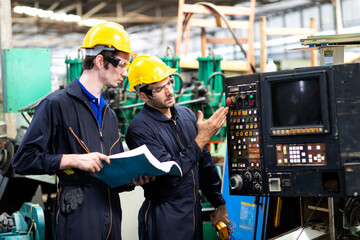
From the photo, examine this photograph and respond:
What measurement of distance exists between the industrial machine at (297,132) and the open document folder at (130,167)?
1.28 feet

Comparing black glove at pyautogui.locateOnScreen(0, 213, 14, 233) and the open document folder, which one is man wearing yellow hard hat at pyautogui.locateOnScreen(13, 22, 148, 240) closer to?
the open document folder

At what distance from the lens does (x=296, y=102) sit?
193 centimetres

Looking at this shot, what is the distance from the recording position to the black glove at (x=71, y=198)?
1847mm

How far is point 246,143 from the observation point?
6.81ft

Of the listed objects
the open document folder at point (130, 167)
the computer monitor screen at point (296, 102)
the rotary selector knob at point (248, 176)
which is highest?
the computer monitor screen at point (296, 102)

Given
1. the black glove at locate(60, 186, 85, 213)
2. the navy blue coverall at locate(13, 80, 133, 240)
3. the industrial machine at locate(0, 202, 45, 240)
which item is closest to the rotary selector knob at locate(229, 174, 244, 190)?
the navy blue coverall at locate(13, 80, 133, 240)

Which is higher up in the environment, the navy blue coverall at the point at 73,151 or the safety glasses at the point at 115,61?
the safety glasses at the point at 115,61

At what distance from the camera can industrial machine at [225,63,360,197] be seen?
5.98 ft

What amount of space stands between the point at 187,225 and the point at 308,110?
0.78 metres

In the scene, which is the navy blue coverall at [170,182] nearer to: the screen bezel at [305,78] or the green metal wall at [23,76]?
the screen bezel at [305,78]

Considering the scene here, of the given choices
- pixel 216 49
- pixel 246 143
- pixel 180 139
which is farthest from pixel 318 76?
pixel 216 49

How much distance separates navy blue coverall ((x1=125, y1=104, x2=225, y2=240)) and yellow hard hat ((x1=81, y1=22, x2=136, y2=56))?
1.26 feet

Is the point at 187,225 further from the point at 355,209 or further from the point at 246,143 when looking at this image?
the point at 355,209

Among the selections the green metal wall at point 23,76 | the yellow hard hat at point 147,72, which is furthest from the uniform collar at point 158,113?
the green metal wall at point 23,76
